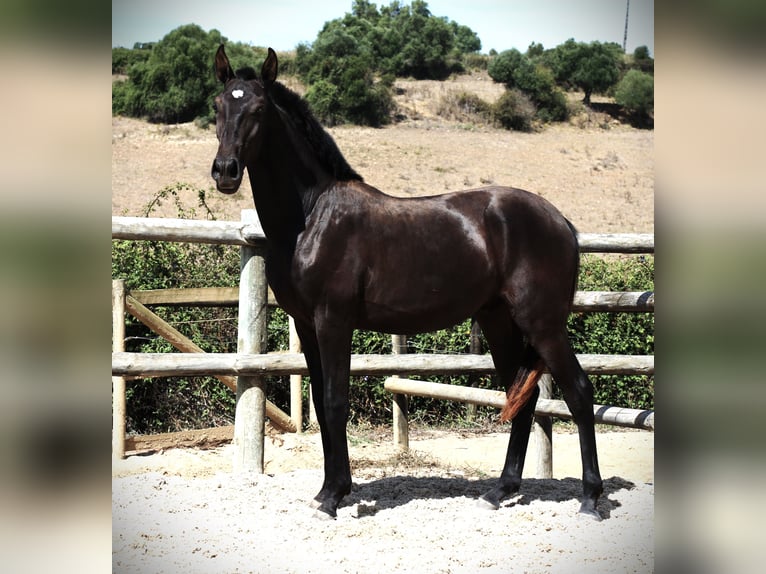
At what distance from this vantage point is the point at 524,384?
362 centimetres

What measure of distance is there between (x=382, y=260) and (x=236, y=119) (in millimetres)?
919

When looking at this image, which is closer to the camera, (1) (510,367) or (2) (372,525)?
(2) (372,525)

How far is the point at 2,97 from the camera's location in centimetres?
111

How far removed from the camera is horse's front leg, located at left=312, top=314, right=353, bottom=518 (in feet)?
11.0

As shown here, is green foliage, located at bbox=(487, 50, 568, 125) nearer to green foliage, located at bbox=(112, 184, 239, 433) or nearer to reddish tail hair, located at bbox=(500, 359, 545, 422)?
green foliage, located at bbox=(112, 184, 239, 433)

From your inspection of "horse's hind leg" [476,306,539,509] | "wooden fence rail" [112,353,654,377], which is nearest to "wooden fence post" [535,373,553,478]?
"wooden fence rail" [112,353,654,377]

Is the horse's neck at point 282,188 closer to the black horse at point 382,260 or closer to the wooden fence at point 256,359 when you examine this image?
the black horse at point 382,260

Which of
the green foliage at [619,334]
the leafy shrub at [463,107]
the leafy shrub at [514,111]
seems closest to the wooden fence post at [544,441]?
the green foliage at [619,334]

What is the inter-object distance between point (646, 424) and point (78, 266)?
3194 millimetres

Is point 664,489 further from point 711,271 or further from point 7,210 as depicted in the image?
point 7,210

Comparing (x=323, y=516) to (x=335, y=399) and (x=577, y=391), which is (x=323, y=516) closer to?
(x=335, y=399)

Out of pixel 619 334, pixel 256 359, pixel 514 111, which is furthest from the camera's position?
pixel 514 111

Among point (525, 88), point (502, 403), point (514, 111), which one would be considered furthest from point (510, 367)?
point (514, 111)

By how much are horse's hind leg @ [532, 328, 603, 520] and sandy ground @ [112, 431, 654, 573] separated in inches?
5.4
